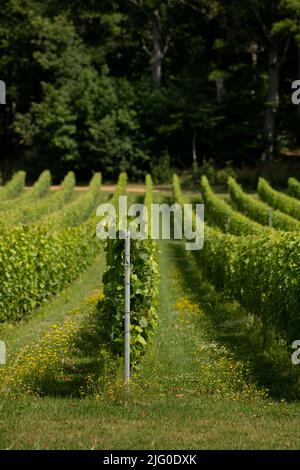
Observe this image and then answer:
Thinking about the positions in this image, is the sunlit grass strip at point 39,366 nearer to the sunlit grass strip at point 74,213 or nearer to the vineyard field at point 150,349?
the vineyard field at point 150,349

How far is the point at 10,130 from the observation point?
7244 centimetres

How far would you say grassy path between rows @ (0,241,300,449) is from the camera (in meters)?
Answer: 7.57

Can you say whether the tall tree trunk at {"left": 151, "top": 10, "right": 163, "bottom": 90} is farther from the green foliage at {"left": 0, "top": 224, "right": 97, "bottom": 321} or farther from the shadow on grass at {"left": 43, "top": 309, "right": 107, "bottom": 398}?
the shadow on grass at {"left": 43, "top": 309, "right": 107, "bottom": 398}

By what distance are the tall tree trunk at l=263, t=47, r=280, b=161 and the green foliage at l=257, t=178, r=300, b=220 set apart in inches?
408

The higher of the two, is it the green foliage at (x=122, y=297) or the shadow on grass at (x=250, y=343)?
the green foliage at (x=122, y=297)

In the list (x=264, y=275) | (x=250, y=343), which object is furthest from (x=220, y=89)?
(x=250, y=343)

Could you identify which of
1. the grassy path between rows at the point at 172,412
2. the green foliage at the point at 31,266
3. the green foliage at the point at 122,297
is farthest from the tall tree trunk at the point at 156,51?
the green foliage at the point at 122,297

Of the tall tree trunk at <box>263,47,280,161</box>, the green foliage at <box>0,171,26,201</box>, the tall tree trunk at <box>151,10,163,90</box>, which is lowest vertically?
the green foliage at <box>0,171,26,201</box>

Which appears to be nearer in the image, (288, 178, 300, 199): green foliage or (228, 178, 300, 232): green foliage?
(228, 178, 300, 232): green foliage

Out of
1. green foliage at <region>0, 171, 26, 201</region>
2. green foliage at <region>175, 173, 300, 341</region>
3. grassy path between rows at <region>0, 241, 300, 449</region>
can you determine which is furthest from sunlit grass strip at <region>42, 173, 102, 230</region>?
grassy path between rows at <region>0, 241, 300, 449</region>

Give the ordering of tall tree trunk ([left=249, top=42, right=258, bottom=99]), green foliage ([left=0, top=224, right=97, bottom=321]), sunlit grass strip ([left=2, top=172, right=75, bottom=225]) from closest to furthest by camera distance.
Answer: green foliage ([left=0, top=224, right=97, bottom=321])
sunlit grass strip ([left=2, top=172, right=75, bottom=225])
tall tree trunk ([left=249, top=42, right=258, bottom=99])

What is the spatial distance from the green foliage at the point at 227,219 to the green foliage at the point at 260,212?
112 cm

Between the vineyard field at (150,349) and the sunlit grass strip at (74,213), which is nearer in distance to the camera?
the vineyard field at (150,349)

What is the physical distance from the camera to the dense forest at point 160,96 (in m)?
55.5
